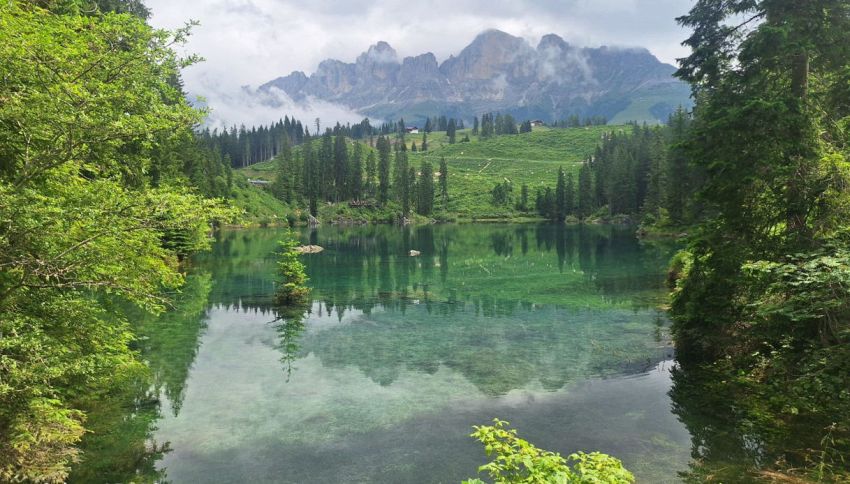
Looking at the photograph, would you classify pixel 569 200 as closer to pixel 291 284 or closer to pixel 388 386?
pixel 291 284

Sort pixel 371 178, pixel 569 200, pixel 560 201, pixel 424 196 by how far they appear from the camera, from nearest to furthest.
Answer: pixel 569 200, pixel 560 201, pixel 424 196, pixel 371 178

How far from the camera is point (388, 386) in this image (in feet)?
61.7

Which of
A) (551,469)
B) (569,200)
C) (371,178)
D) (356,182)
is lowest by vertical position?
(551,469)

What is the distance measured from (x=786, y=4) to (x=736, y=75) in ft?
8.46

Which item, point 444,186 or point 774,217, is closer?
point 774,217

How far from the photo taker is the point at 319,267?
55906 millimetres

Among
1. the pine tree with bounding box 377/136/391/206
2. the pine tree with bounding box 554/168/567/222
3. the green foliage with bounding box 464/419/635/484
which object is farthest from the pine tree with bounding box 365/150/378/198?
the green foliage with bounding box 464/419/635/484

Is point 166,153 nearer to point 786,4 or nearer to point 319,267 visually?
point 319,267

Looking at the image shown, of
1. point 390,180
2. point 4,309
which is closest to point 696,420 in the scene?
point 4,309

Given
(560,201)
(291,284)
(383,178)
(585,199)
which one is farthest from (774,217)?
(383,178)

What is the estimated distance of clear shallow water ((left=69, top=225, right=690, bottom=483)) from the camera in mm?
12984

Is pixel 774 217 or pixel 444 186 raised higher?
pixel 444 186

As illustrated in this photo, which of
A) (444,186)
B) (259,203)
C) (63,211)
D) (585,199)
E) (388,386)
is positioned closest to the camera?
(63,211)

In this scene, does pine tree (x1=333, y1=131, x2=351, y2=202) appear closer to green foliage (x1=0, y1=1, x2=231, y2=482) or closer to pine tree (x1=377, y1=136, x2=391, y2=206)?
pine tree (x1=377, y1=136, x2=391, y2=206)
